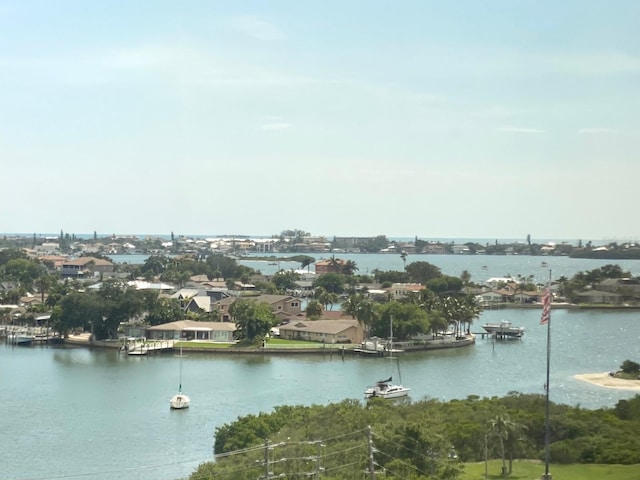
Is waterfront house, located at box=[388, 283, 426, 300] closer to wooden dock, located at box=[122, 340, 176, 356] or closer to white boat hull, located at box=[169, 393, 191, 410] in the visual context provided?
wooden dock, located at box=[122, 340, 176, 356]

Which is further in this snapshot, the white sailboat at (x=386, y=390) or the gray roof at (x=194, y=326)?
the gray roof at (x=194, y=326)

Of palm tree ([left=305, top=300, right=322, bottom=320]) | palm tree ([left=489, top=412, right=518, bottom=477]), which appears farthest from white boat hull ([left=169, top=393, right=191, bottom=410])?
palm tree ([left=305, top=300, right=322, bottom=320])

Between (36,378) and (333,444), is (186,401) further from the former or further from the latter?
(333,444)

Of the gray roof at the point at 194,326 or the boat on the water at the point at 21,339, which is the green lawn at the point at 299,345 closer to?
the gray roof at the point at 194,326

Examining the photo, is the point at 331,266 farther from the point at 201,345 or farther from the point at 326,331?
the point at 201,345

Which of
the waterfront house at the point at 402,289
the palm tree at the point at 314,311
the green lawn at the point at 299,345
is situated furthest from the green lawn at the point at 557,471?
the waterfront house at the point at 402,289

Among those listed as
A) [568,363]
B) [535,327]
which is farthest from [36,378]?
[535,327]
